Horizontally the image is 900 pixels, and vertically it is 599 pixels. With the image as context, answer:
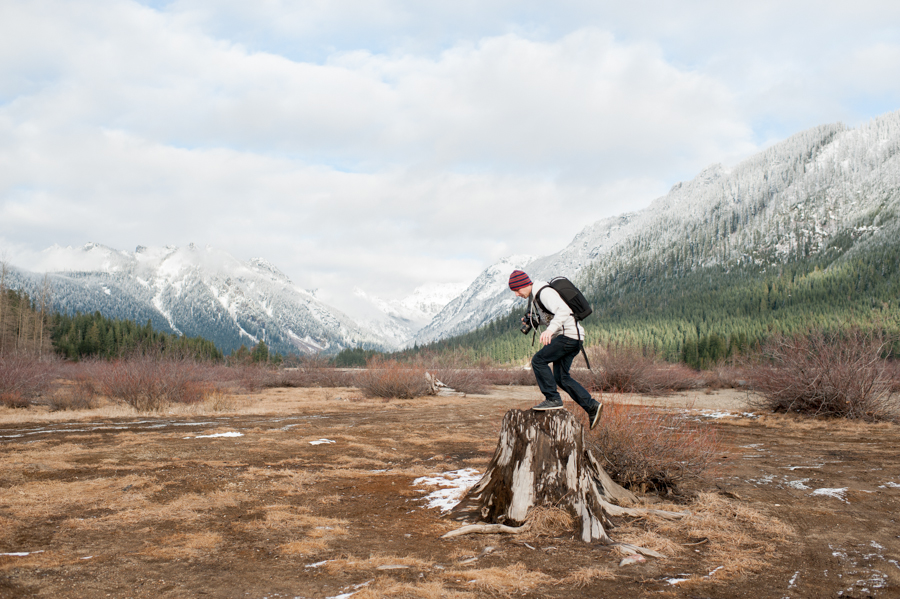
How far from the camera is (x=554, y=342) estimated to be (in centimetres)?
683

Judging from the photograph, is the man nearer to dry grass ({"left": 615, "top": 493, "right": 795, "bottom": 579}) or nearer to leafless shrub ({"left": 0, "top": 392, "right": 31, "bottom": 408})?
dry grass ({"left": 615, "top": 493, "right": 795, "bottom": 579})

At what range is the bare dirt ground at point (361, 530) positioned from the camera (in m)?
4.60

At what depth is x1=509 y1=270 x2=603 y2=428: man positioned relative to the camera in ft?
21.9

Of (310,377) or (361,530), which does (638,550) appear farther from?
(310,377)

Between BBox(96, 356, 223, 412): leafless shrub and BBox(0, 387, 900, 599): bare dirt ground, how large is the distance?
8.46m

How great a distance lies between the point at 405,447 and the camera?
13016 millimetres

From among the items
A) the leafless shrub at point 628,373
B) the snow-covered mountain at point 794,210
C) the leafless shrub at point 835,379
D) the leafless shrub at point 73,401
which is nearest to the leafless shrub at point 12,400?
the leafless shrub at point 73,401

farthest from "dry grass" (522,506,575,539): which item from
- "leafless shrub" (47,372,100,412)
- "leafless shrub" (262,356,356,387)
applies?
"leafless shrub" (262,356,356,387)

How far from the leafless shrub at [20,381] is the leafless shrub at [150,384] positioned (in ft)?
9.60

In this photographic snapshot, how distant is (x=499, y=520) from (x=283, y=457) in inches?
252

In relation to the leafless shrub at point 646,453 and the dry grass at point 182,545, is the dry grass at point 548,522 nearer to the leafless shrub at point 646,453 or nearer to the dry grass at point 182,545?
the leafless shrub at point 646,453

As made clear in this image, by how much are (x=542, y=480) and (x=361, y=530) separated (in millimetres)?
2226

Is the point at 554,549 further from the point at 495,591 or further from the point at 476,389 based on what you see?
the point at 476,389

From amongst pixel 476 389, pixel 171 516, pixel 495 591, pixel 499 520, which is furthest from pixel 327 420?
pixel 476 389
